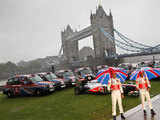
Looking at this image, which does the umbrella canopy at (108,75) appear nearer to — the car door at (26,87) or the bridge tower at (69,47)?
the car door at (26,87)

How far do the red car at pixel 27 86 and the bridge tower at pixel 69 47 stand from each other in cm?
7543

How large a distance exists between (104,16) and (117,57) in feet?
72.5

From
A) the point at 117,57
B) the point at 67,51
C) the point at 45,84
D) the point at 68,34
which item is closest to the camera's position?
the point at 45,84

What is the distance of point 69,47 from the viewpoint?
94.4m

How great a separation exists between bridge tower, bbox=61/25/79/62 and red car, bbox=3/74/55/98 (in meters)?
75.4

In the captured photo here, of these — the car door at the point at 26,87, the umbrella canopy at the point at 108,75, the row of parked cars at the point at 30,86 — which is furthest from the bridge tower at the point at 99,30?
the umbrella canopy at the point at 108,75

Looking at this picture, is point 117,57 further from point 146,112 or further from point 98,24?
point 146,112

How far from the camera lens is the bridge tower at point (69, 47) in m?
90.2

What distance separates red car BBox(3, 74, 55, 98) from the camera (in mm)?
10523

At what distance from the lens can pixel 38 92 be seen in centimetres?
1057

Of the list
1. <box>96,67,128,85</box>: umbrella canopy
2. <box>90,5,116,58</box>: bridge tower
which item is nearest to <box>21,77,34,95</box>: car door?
<box>96,67,128,85</box>: umbrella canopy

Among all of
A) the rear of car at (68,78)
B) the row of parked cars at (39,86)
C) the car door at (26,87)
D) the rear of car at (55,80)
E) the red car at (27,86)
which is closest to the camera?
the row of parked cars at (39,86)

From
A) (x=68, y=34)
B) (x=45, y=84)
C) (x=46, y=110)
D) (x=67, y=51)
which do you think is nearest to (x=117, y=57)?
(x=45, y=84)

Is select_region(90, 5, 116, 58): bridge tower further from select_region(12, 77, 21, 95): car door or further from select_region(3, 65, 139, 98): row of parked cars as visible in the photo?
select_region(12, 77, 21, 95): car door
